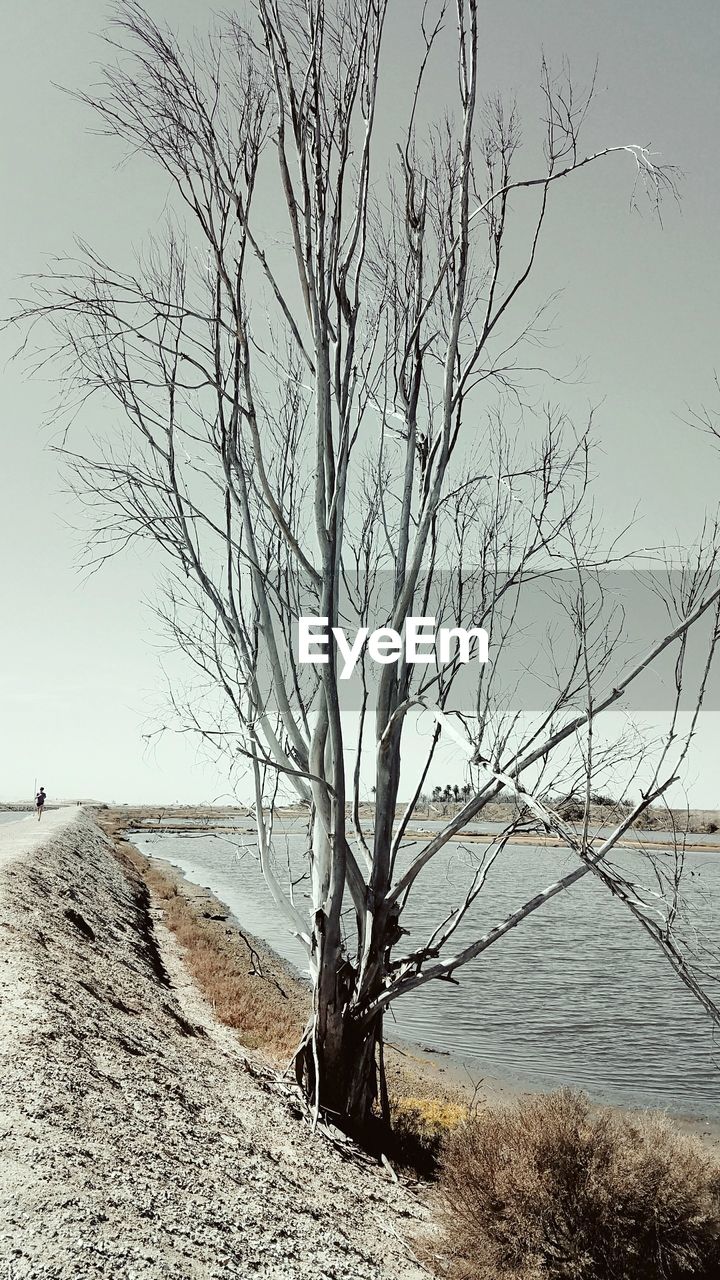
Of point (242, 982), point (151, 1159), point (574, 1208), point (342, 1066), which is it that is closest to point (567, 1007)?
point (242, 982)

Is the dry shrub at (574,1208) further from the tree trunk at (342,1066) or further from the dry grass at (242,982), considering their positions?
the dry grass at (242,982)

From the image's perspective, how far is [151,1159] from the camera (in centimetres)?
526

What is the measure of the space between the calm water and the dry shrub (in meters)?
1.12

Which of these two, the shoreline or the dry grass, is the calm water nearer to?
the shoreline

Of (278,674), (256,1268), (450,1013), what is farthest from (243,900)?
(256,1268)

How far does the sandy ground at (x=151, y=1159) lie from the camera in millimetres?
4230

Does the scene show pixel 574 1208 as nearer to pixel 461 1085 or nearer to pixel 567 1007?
pixel 461 1085

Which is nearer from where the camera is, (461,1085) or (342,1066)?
(342,1066)

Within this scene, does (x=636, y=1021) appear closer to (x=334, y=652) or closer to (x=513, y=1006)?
(x=513, y=1006)

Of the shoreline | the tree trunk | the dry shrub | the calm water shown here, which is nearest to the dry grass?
the tree trunk

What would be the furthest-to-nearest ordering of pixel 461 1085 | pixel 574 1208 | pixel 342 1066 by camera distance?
pixel 461 1085 < pixel 342 1066 < pixel 574 1208

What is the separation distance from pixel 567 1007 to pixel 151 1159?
15.2m

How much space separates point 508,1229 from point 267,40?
29.6ft

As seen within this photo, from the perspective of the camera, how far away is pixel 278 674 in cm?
824
